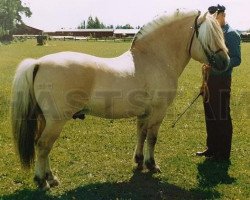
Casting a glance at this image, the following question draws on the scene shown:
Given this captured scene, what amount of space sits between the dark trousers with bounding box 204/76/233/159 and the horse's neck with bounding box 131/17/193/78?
0.96 m

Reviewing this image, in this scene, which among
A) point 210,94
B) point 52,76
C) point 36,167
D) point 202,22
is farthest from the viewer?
point 210,94

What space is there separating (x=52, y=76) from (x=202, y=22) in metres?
2.54

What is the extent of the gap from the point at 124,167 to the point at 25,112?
2.34m

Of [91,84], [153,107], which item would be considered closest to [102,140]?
[153,107]

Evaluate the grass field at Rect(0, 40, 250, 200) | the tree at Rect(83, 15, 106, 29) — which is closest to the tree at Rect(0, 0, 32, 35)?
the grass field at Rect(0, 40, 250, 200)

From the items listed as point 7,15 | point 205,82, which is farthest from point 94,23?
point 205,82

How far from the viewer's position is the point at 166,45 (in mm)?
6586

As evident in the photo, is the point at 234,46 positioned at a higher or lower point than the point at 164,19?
lower

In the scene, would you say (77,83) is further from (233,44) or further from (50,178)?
(233,44)

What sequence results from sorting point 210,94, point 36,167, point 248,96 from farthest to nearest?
1. point 248,96
2. point 210,94
3. point 36,167

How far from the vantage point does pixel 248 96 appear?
14.4m

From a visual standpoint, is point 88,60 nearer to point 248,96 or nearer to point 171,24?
point 171,24

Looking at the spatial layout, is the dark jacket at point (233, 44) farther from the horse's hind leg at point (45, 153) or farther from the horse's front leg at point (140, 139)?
the horse's hind leg at point (45, 153)

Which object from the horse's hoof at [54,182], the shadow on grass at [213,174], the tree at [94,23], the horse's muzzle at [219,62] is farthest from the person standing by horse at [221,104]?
the tree at [94,23]
